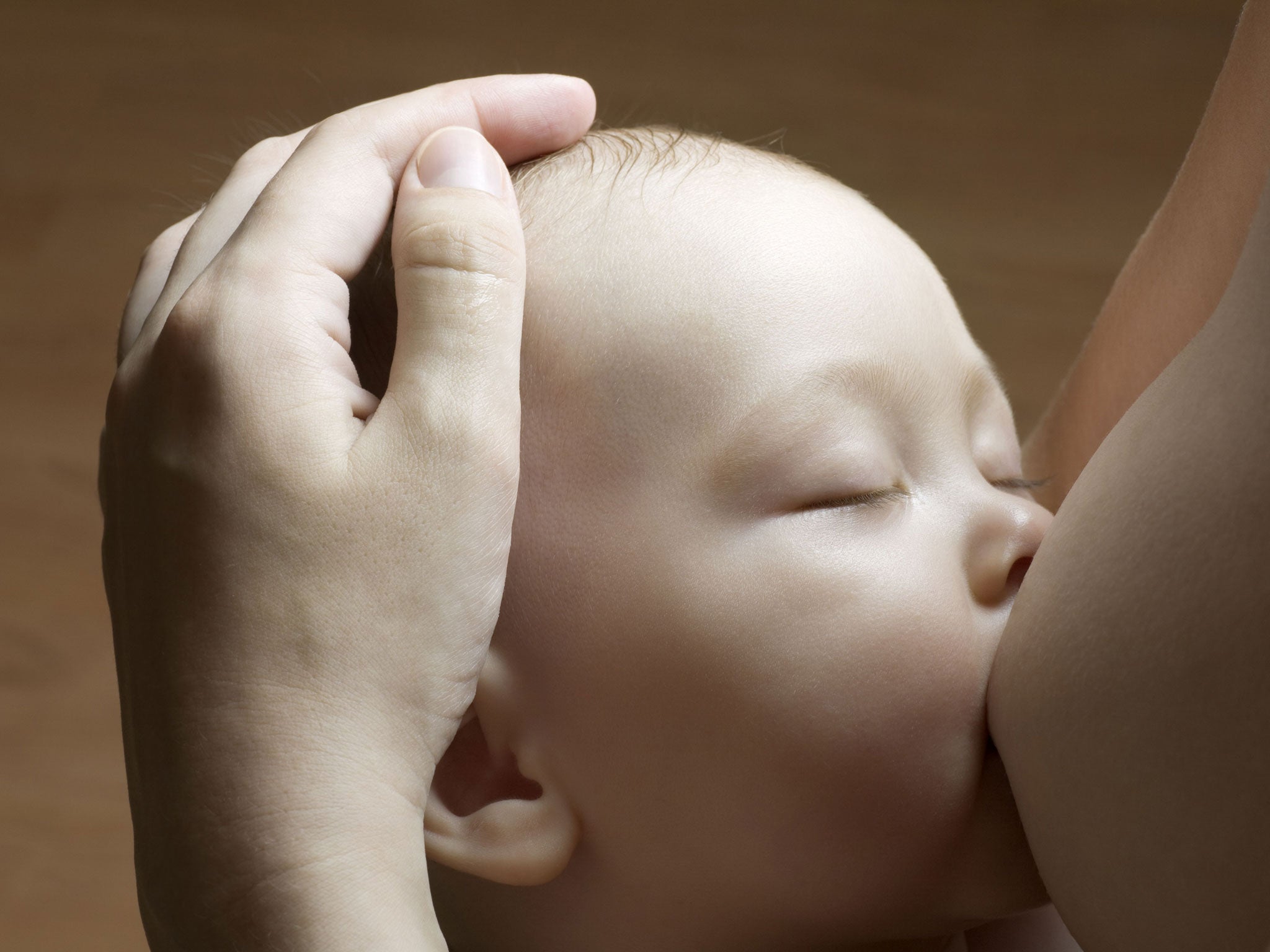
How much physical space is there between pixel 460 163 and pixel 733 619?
9.9 inches

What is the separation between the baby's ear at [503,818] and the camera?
63 cm

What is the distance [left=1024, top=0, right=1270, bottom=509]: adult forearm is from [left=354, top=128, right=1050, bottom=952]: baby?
0.57ft

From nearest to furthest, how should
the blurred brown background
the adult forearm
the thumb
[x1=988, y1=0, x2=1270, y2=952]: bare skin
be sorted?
[x1=988, y1=0, x2=1270, y2=952]: bare skin → the thumb → the adult forearm → the blurred brown background

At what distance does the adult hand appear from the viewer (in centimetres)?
52

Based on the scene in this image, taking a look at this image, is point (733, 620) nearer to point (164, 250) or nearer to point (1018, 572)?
point (1018, 572)

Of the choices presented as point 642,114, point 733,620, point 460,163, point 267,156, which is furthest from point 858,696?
point 642,114

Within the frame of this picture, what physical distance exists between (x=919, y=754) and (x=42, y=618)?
3.45 ft

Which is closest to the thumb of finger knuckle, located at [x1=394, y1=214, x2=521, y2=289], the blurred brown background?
finger knuckle, located at [x1=394, y1=214, x2=521, y2=289]

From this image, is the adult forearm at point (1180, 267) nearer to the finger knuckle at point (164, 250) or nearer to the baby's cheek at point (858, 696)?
the baby's cheek at point (858, 696)

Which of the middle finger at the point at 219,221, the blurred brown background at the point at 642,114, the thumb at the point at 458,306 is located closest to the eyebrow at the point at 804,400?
the thumb at the point at 458,306

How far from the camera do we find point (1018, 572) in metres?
0.65

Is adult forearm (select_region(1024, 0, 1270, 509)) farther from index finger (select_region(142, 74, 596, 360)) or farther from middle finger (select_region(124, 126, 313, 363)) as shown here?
middle finger (select_region(124, 126, 313, 363))

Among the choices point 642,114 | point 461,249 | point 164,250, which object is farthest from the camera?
point 642,114

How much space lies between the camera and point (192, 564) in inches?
21.5
